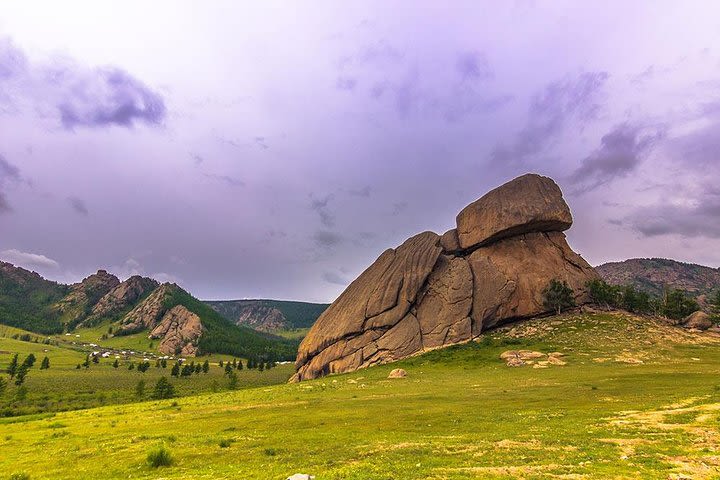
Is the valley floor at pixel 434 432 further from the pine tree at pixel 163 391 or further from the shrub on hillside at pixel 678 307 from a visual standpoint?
the shrub on hillside at pixel 678 307

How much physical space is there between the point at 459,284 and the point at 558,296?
2733 centimetres

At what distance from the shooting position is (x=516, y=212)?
11094 cm

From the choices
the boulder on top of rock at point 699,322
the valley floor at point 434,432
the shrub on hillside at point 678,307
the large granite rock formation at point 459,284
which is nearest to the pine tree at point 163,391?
the large granite rock formation at point 459,284

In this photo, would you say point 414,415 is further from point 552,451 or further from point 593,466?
point 593,466

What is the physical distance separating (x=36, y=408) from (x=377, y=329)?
8231cm

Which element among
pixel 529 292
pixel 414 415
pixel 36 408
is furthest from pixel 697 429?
pixel 36 408

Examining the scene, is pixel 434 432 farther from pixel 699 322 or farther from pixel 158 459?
pixel 699 322

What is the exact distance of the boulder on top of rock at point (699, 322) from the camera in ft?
309

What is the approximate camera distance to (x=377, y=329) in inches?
4016

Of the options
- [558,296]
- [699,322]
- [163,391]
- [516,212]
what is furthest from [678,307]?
[163,391]

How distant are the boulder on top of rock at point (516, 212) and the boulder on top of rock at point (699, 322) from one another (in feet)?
125

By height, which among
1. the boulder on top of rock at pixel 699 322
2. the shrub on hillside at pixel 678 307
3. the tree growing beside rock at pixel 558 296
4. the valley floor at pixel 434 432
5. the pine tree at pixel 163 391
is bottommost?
the pine tree at pixel 163 391

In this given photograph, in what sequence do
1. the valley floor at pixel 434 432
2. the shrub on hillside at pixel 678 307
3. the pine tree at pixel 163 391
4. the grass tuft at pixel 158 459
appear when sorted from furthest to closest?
the shrub on hillside at pixel 678 307 < the pine tree at pixel 163 391 < the grass tuft at pixel 158 459 < the valley floor at pixel 434 432

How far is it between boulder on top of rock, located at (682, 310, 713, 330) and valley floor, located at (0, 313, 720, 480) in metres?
36.4
